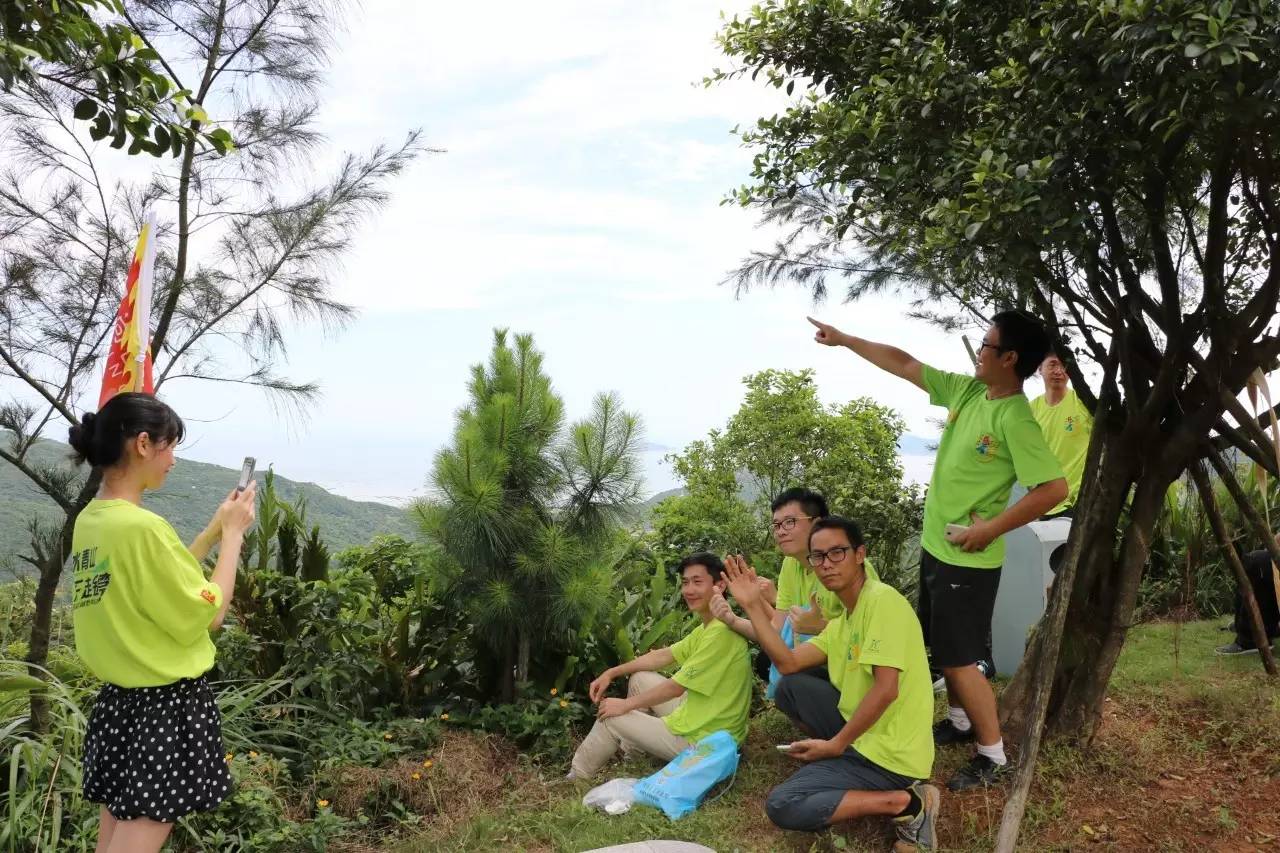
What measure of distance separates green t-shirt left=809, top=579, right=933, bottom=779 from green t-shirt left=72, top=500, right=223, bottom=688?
212 cm

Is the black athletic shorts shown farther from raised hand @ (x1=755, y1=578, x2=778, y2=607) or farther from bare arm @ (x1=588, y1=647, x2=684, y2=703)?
bare arm @ (x1=588, y1=647, x2=684, y2=703)

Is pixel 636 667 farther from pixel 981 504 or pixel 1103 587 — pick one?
pixel 1103 587

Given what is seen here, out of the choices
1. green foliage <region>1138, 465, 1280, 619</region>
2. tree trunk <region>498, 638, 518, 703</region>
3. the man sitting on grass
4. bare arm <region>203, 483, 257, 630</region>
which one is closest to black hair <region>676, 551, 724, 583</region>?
the man sitting on grass

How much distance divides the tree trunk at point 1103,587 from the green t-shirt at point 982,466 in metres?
0.55

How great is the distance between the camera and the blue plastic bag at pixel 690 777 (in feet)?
12.6

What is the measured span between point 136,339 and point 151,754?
130 cm

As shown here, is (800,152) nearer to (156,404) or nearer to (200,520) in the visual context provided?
(156,404)

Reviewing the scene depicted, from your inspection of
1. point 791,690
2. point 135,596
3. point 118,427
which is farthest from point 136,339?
point 791,690

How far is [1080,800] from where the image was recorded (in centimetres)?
389

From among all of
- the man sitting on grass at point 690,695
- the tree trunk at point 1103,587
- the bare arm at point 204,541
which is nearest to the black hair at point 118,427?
the bare arm at point 204,541

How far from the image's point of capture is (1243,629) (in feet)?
18.7

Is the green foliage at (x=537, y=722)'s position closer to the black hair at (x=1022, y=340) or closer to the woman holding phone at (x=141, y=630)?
the woman holding phone at (x=141, y=630)

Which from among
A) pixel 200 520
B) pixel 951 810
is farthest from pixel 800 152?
pixel 200 520

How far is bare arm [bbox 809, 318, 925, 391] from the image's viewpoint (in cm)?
418
